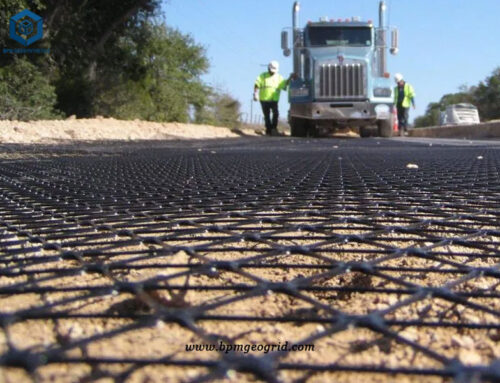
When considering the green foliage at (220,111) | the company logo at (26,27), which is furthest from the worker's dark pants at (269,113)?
the green foliage at (220,111)

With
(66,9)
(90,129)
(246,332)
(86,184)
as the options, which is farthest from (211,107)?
(246,332)

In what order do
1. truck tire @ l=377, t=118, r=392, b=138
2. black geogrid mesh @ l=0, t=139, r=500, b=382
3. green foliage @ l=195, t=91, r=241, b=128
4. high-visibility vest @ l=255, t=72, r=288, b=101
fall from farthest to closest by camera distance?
green foliage @ l=195, t=91, r=241, b=128 → high-visibility vest @ l=255, t=72, r=288, b=101 → truck tire @ l=377, t=118, r=392, b=138 → black geogrid mesh @ l=0, t=139, r=500, b=382

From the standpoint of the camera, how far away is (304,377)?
1016 millimetres

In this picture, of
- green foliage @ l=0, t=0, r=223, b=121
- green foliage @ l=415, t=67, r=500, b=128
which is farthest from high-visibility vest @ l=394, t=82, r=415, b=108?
green foliage @ l=415, t=67, r=500, b=128

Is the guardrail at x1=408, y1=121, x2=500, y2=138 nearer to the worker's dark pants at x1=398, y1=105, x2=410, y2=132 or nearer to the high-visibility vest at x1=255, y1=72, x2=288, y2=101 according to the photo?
the worker's dark pants at x1=398, y1=105, x2=410, y2=132

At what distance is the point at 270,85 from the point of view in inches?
627

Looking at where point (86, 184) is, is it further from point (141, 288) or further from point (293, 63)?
point (293, 63)

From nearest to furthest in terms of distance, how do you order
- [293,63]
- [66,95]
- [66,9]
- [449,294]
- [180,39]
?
[449,294] < [293,63] < [66,9] < [66,95] < [180,39]

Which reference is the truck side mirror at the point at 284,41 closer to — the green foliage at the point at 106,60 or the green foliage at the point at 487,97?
the green foliage at the point at 106,60

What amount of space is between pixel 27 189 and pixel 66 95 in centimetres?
1698

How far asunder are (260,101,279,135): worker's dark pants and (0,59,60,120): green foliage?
6.40 metres

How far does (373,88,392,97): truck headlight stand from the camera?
14438 millimetres

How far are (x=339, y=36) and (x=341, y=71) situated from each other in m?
0.88

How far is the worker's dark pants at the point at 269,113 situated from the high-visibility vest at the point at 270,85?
26 centimetres
